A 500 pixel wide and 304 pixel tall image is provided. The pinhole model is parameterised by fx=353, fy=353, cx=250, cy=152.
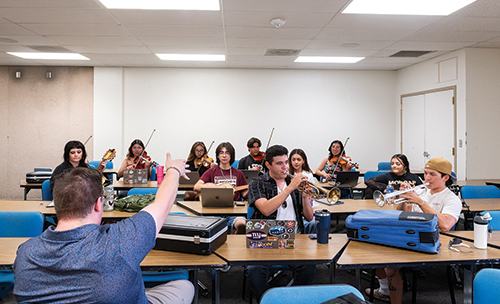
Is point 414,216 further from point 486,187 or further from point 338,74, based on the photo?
point 338,74

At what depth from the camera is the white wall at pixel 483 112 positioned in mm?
6094

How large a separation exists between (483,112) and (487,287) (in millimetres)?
5689

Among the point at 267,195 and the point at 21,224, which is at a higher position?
the point at 267,195

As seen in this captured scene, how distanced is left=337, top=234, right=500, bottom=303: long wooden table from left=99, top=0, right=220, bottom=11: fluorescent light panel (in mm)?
3079

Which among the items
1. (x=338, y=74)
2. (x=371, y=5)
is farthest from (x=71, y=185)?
(x=338, y=74)

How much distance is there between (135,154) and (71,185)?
4769 mm

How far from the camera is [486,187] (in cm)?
423

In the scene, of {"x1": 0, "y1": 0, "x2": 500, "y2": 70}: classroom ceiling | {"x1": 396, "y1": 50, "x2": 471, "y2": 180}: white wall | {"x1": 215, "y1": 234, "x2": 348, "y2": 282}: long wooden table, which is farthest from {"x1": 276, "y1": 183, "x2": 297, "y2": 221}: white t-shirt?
{"x1": 396, "y1": 50, "x2": 471, "y2": 180}: white wall

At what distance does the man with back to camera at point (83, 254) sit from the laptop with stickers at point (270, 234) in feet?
2.97

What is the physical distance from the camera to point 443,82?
664 centimetres

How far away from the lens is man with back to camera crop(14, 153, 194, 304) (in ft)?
4.12

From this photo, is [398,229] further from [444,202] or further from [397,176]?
[397,176]

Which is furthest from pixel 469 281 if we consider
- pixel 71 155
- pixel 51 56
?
pixel 51 56

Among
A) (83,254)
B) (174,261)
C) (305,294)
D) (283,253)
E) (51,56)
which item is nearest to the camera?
(83,254)
